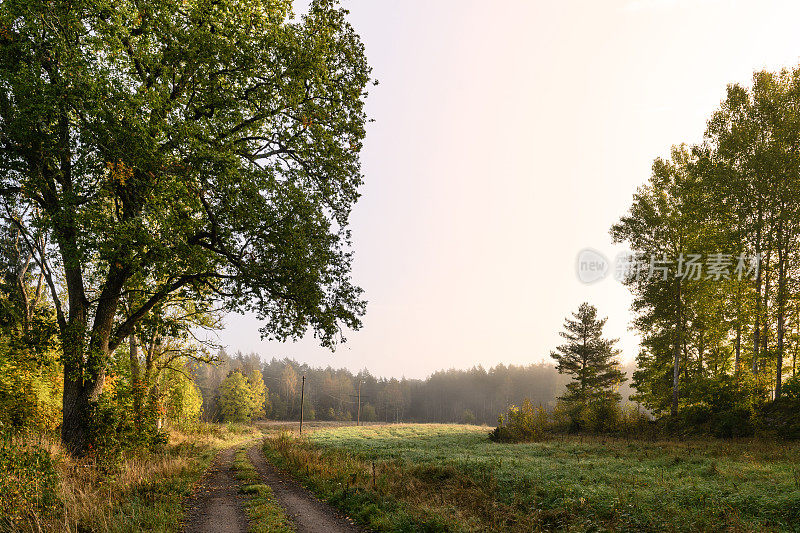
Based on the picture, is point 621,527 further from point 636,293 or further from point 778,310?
point 636,293

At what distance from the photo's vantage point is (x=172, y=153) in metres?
11.7

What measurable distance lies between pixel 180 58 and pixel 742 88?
32.6 metres

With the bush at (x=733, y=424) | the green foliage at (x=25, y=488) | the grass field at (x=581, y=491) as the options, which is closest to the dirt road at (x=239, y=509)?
the grass field at (x=581, y=491)

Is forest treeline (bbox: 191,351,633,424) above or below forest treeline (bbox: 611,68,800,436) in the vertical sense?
below

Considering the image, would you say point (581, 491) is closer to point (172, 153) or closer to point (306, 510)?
point (306, 510)

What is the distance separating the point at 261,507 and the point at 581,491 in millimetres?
9462

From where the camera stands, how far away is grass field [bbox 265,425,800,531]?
930 centimetres

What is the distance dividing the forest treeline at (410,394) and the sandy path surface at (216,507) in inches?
3619

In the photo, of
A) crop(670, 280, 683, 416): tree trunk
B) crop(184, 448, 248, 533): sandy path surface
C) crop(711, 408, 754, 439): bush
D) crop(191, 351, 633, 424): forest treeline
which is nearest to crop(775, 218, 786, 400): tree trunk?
crop(711, 408, 754, 439): bush

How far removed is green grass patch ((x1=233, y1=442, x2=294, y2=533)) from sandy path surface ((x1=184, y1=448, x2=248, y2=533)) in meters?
0.25

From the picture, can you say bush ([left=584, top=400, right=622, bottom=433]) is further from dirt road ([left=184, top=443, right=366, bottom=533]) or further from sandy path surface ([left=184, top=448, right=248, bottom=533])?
sandy path surface ([left=184, top=448, right=248, bottom=533])

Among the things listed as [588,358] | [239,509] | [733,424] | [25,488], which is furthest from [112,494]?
[588,358]

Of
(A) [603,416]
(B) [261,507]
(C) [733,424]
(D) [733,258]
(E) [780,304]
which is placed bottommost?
(A) [603,416]

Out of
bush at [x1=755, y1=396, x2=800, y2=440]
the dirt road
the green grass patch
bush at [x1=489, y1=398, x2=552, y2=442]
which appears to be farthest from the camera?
bush at [x1=489, y1=398, x2=552, y2=442]
